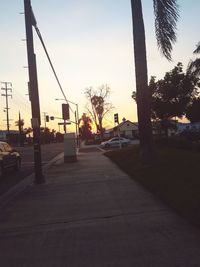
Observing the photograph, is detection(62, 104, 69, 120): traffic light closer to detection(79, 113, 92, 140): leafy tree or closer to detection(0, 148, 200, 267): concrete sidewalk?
detection(0, 148, 200, 267): concrete sidewalk

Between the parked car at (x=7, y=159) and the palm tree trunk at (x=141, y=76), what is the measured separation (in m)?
8.51

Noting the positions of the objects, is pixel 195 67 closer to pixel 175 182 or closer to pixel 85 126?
pixel 175 182

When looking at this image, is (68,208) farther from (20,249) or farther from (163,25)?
(163,25)

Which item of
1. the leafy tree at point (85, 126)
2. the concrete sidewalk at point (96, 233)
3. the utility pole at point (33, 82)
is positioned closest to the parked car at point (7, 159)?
the utility pole at point (33, 82)

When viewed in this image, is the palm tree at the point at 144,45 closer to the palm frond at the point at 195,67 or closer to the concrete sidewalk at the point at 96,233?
the concrete sidewalk at the point at 96,233

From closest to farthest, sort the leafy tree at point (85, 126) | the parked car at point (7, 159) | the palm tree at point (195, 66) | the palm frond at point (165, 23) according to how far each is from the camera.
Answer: the palm frond at point (165, 23)
the parked car at point (7, 159)
the palm tree at point (195, 66)
the leafy tree at point (85, 126)

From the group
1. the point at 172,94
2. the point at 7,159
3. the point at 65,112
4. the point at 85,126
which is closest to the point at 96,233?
the point at 7,159

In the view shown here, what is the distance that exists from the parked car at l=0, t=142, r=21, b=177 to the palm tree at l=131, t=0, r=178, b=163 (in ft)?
27.4

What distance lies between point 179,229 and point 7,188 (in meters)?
11.1

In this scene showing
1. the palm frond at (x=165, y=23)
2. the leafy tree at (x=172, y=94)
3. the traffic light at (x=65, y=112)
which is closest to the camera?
the palm frond at (x=165, y=23)

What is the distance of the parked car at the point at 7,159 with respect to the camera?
25.6 meters

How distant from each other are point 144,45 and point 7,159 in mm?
10279

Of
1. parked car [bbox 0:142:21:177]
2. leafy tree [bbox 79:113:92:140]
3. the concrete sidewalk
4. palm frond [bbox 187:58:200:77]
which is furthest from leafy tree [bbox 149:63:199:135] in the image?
leafy tree [bbox 79:113:92:140]

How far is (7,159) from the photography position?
86.5 ft
